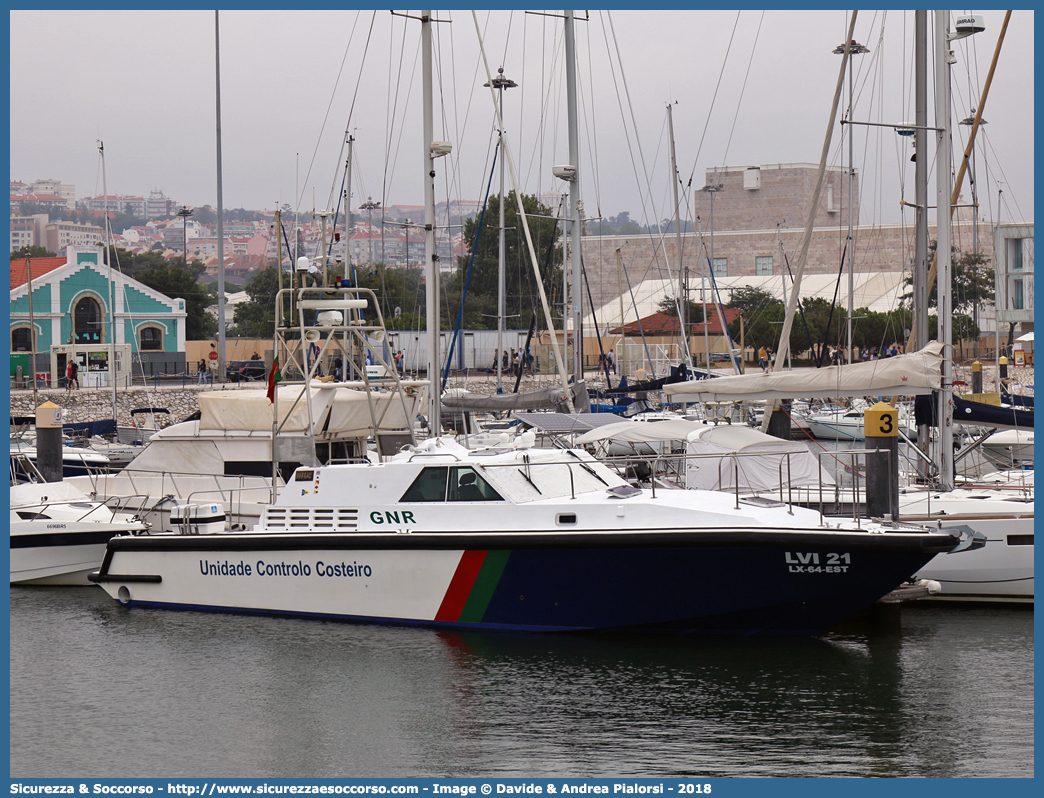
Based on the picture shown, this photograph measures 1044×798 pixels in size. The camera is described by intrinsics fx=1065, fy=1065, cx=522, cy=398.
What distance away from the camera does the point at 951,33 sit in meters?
15.7

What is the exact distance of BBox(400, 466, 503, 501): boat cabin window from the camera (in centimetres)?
1185

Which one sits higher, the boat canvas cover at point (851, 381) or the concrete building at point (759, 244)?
the concrete building at point (759, 244)

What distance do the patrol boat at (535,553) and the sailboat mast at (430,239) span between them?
107 centimetres

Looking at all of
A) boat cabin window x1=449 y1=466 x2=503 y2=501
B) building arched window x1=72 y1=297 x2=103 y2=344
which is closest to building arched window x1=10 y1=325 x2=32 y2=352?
building arched window x1=72 y1=297 x2=103 y2=344

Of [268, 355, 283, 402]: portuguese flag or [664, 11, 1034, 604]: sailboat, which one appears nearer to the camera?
[664, 11, 1034, 604]: sailboat

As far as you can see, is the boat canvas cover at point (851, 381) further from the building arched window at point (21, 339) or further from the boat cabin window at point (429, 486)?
the building arched window at point (21, 339)

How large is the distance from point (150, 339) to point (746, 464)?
37365 mm

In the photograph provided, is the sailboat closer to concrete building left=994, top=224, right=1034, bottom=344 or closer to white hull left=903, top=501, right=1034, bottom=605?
white hull left=903, top=501, right=1034, bottom=605

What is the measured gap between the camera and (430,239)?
1391cm

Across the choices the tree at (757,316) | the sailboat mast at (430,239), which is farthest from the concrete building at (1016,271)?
the sailboat mast at (430,239)

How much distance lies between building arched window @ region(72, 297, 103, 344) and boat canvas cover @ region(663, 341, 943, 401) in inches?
1377

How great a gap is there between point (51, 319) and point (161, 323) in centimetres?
484

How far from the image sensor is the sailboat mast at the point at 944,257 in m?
14.1

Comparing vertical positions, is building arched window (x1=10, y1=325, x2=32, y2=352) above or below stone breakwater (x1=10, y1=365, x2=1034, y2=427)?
above
